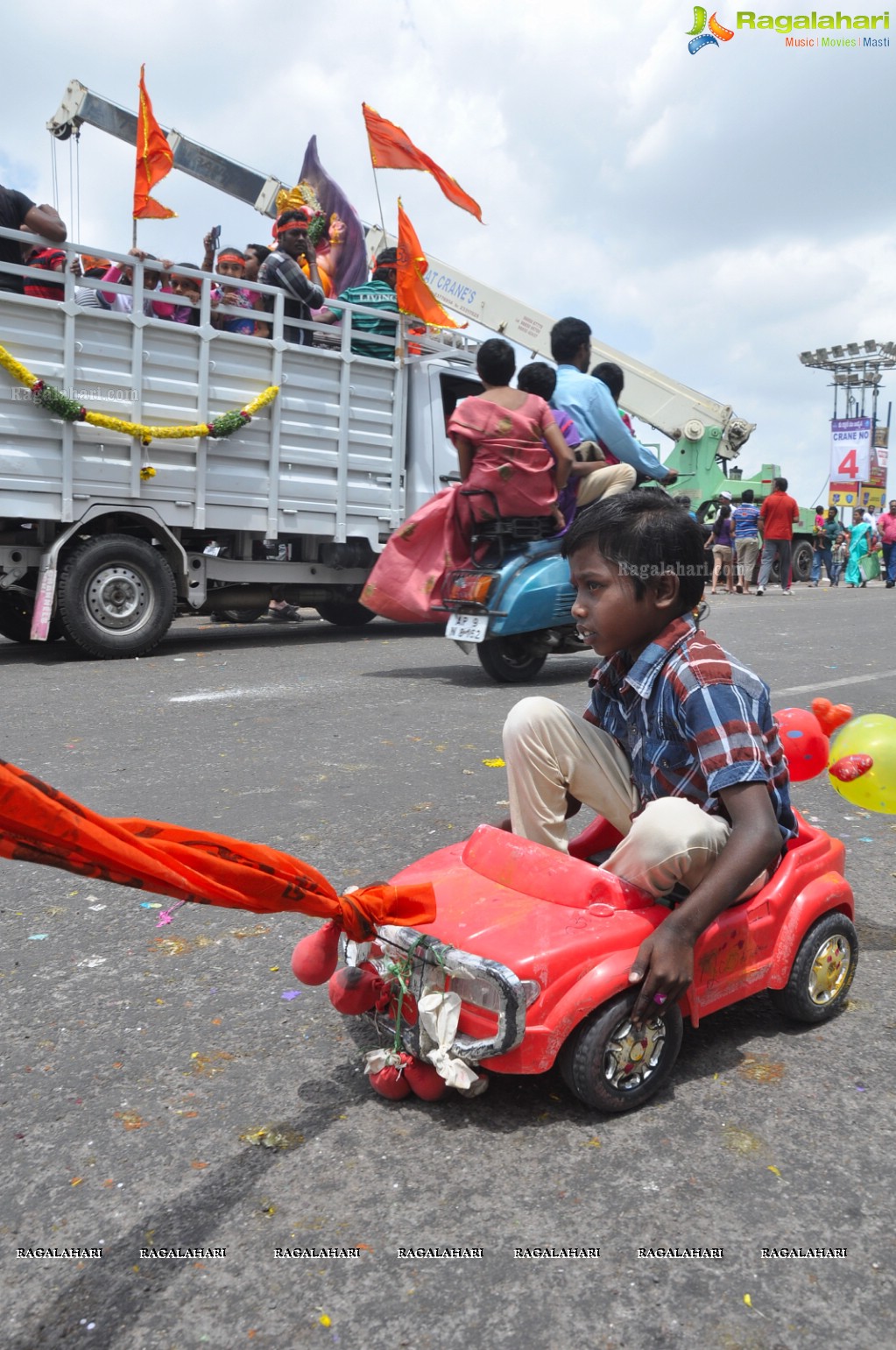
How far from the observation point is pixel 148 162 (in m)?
8.74

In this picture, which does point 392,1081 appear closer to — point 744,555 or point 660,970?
point 660,970

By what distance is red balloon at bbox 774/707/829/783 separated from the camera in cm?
297

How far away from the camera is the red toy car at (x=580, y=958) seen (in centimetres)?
197

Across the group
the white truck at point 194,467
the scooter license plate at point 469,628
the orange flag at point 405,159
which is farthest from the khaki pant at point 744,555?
the scooter license plate at point 469,628

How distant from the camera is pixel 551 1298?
1.58m

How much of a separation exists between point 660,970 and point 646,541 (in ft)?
2.90

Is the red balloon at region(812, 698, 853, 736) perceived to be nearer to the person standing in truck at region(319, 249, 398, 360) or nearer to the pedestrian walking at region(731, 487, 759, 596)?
the person standing in truck at region(319, 249, 398, 360)

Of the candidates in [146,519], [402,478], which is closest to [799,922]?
[146,519]

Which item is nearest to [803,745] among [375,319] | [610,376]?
[610,376]

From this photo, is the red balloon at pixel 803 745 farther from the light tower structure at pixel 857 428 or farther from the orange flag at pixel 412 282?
the light tower structure at pixel 857 428

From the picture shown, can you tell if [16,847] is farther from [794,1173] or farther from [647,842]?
[794,1173]

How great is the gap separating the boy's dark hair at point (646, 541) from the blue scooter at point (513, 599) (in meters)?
4.35

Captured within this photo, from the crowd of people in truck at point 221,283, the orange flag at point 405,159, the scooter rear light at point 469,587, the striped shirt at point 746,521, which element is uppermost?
the orange flag at point 405,159

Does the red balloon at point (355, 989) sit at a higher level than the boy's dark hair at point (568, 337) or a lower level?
lower
